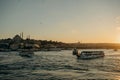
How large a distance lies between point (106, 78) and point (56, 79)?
9.66 metres

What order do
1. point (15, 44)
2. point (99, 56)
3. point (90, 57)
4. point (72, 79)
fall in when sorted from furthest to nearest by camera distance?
point (15, 44) < point (99, 56) < point (90, 57) < point (72, 79)

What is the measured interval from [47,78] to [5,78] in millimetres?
7749

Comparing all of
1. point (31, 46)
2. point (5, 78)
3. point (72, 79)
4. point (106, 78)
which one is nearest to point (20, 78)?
point (5, 78)

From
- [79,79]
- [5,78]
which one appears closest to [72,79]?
[79,79]

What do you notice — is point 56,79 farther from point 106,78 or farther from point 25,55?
point 25,55

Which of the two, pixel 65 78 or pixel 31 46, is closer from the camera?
pixel 65 78

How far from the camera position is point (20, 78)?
41750 mm

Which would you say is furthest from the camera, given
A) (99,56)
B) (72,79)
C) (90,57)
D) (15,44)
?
(15,44)

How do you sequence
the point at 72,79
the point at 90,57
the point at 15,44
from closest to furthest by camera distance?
the point at 72,79
the point at 90,57
the point at 15,44

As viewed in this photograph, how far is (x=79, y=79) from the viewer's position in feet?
135

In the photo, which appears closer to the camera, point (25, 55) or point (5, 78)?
point (5, 78)

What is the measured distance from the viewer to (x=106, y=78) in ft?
140

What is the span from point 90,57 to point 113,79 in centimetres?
5950

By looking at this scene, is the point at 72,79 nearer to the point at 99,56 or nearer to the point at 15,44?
the point at 99,56
